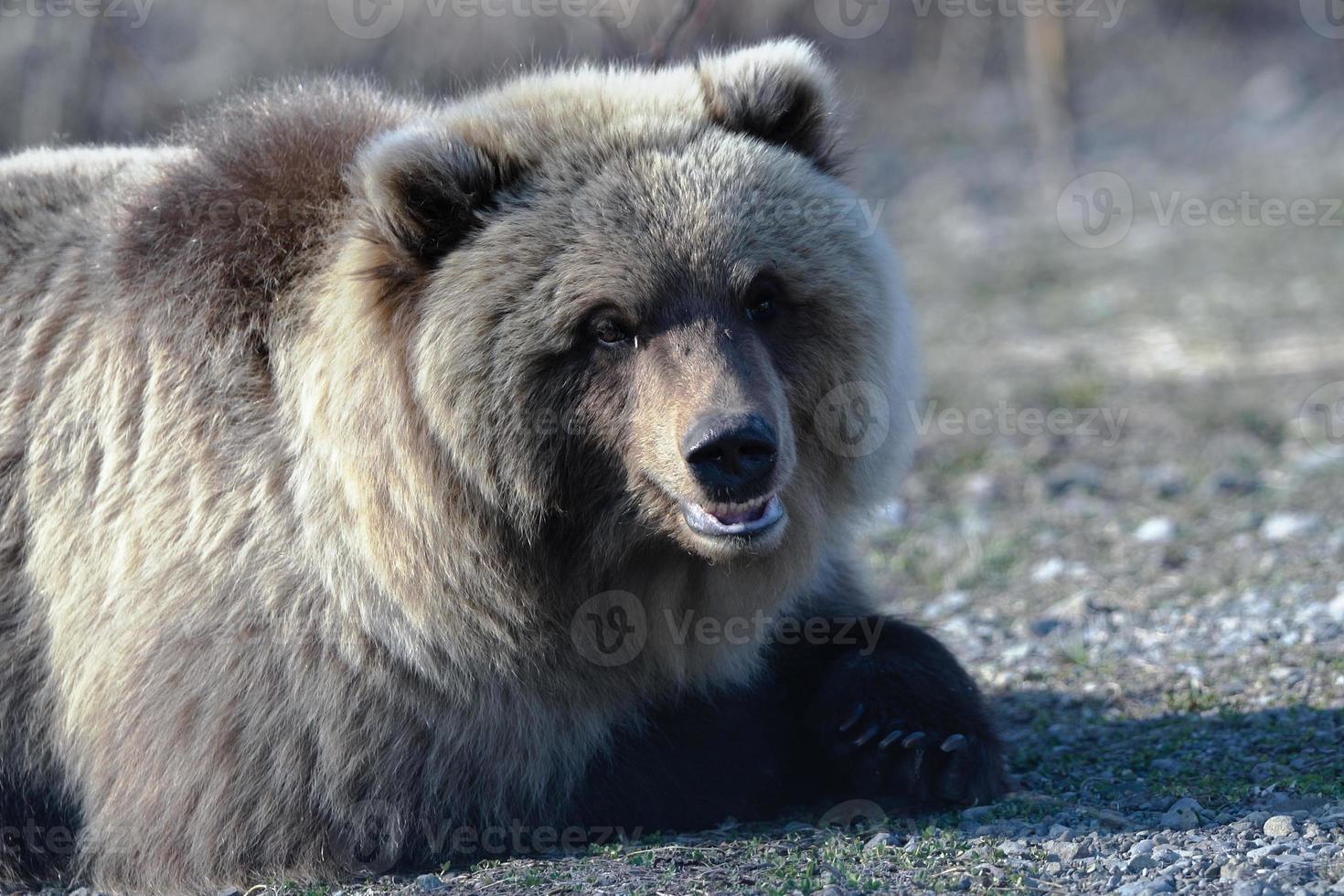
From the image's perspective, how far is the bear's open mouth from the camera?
3.99 meters

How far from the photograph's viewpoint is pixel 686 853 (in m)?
4.12

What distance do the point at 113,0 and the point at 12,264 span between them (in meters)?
6.12

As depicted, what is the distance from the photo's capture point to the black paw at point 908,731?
451 centimetres

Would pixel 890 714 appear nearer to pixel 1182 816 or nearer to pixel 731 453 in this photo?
pixel 1182 816

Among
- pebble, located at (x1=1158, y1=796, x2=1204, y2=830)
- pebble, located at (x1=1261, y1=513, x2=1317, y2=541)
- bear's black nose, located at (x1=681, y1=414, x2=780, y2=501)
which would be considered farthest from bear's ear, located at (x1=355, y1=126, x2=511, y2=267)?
pebble, located at (x1=1261, y1=513, x2=1317, y2=541)

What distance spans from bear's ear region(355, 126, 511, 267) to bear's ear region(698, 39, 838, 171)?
691 millimetres

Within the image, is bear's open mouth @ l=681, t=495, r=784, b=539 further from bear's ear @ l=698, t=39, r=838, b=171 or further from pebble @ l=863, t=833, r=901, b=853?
bear's ear @ l=698, t=39, r=838, b=171

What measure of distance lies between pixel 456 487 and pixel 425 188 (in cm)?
78

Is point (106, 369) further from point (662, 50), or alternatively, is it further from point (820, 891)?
point (662, 50)

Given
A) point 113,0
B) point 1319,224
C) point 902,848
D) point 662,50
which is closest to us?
point 902,848

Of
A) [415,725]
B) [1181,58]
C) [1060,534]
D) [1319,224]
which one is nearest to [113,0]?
[1060,534]

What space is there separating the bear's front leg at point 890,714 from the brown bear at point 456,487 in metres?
0.02

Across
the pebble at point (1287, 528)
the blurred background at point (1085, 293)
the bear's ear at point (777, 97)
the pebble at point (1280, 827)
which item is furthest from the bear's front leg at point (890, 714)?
the pebble at point (1287, 528)

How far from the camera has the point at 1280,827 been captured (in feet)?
12.8
